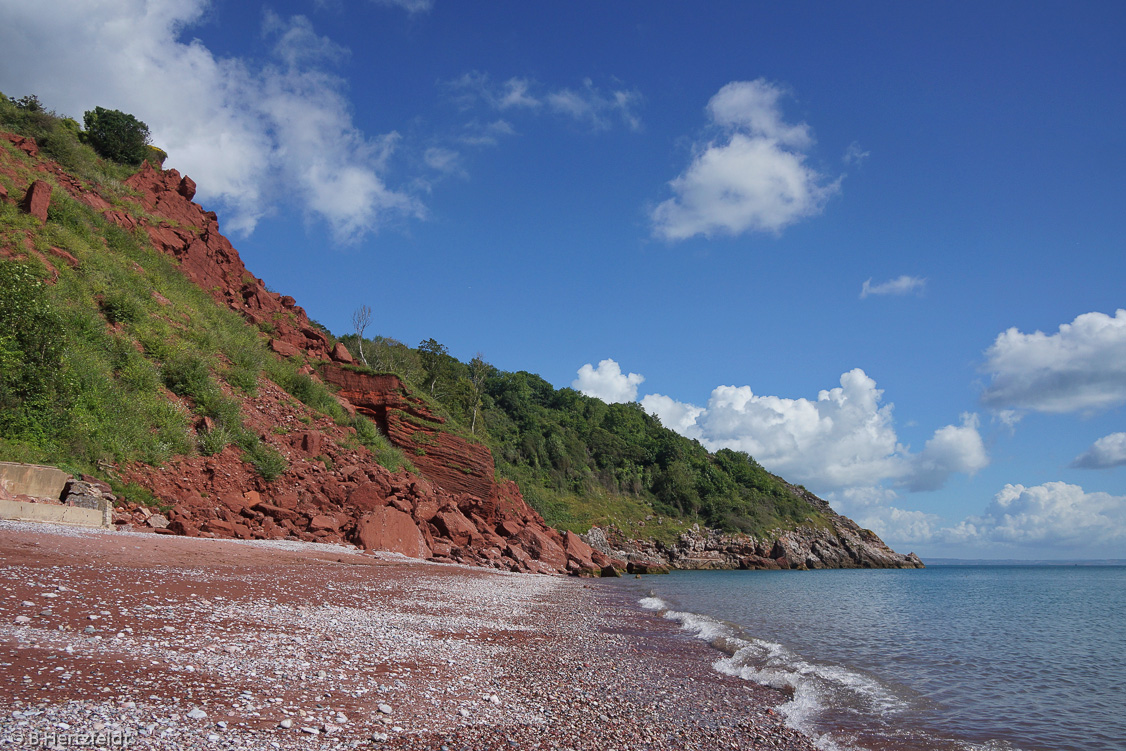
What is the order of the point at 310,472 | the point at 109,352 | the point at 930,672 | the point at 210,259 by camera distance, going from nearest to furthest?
1. the point at 930,672
2. the point at 109,352
3. the point at 310,472
4. the point at 210,259

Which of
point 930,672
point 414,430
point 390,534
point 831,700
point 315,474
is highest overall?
point 414,430

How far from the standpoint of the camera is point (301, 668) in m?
6.46

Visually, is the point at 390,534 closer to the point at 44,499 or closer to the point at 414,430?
the point at 44,499

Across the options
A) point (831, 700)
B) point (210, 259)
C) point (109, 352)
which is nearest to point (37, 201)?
point (109, 352)

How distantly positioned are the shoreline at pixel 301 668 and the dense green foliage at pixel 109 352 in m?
6.23

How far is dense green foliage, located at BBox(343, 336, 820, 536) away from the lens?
68688 mm

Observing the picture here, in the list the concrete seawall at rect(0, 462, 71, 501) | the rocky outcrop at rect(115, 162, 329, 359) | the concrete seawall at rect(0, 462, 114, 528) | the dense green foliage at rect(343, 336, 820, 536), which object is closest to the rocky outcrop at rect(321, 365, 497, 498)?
the rocky outcrop at rect(115, 162, 329, 359)

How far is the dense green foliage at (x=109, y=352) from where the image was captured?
16.9 metres

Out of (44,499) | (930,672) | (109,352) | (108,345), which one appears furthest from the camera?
(108,345)

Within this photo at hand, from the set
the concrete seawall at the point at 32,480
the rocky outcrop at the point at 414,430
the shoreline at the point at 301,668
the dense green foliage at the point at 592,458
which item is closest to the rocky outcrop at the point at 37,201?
the rocky outcrop at the point at 414,430

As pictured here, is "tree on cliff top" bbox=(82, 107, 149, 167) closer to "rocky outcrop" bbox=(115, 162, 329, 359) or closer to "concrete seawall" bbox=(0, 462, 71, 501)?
"rocky outcrop" bbox=(115, 162, 329, 359)

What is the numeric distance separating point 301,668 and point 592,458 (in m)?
84.6

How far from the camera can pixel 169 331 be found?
26031mm

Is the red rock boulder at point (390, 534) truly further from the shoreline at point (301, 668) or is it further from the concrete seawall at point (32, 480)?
the concrete seawall at point (32, 480)
